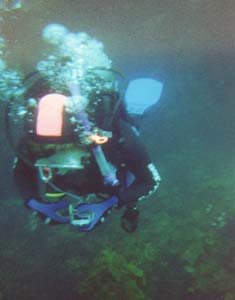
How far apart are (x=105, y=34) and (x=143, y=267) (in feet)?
22.2

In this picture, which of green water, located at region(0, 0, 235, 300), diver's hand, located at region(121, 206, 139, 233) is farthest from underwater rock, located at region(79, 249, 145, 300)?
diver's hand, located at region(121, 206, 139, 233)

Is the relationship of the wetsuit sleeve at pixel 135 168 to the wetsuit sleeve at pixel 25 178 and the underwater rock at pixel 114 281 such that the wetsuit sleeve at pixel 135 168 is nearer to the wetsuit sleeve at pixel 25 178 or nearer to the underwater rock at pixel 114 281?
the wetsuit sleeve at pixel 25 178

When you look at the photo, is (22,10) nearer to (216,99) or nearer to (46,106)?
(216,99)

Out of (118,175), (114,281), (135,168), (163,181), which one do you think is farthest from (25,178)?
(163,181)

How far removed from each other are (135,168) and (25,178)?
108 cm

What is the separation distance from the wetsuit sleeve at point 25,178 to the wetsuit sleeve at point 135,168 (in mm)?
880

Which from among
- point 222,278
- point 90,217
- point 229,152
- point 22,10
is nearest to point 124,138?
point 90,217

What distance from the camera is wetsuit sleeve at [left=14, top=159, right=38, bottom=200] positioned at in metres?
2.94

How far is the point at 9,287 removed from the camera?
5.47 metres

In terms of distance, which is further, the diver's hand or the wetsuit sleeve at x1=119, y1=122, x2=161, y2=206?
the diver's hand

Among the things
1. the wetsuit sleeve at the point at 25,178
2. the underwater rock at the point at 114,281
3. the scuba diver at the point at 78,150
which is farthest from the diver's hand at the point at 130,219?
the underwater rock at the point at 114,281

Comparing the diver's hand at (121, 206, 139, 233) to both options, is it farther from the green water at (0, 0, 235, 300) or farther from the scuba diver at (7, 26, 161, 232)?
the green water at (0, 0, 235, 300)

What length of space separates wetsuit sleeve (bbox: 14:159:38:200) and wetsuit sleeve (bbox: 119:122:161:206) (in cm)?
88

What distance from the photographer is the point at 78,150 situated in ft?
7.59
